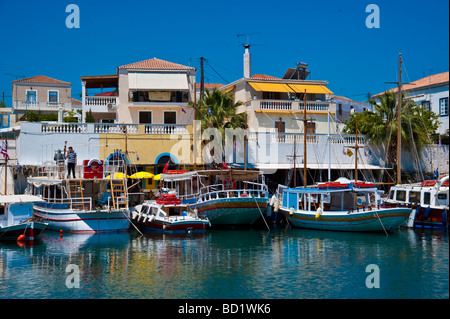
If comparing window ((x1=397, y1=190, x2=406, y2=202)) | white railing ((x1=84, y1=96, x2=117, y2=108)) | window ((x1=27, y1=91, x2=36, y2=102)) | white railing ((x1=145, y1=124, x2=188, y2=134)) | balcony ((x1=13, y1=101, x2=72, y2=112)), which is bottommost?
window ((x1=397, y1=190, x2=406, y2=202))

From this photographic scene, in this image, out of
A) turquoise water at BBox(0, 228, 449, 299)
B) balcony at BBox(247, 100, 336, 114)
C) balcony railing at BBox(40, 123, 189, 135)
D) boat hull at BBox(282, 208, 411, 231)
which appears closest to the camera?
turquoise water at BBox(0, 228, 449, 299)

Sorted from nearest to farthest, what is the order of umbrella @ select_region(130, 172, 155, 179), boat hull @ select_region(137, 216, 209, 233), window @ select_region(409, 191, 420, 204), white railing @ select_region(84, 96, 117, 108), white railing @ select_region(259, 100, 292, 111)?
1. boat hull @ select_region(137, 216, 209, 233)
2. window @ select_region(409, 191, 420, 204)
3. umbrella @ select_region(130, 172, 155, 179)
4. white railing @ select_region(259, 100, 292, 111)
5. white railing @ select_region(84, 96, 117, 108)

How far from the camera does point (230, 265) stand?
20.0 meters

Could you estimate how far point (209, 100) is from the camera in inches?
1474

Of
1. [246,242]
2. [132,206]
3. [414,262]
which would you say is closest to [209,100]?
[132,206]

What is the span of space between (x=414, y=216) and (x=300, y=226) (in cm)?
649

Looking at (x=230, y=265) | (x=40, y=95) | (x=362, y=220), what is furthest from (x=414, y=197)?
(x=40, y=95)

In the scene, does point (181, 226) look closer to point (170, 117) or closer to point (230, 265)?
point (230, 265)

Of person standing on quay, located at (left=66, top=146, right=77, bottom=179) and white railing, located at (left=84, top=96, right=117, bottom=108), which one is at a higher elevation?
white railing, located at (left=84, top=96, right=117, bottom=108)

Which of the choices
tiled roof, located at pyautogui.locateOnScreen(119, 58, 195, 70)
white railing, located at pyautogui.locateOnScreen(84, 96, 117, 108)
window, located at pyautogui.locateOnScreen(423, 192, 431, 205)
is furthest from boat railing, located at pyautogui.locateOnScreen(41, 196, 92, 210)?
window, located at pyautogui.locateOnScreen(423, 192, 431, 205)

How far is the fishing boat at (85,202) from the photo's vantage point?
2802 centimetres

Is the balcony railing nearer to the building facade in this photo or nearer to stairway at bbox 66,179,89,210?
stairway at bbox 66,179,89,210

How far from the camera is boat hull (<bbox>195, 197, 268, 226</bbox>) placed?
2911 cm

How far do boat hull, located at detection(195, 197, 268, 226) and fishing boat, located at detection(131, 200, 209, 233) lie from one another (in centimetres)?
78
